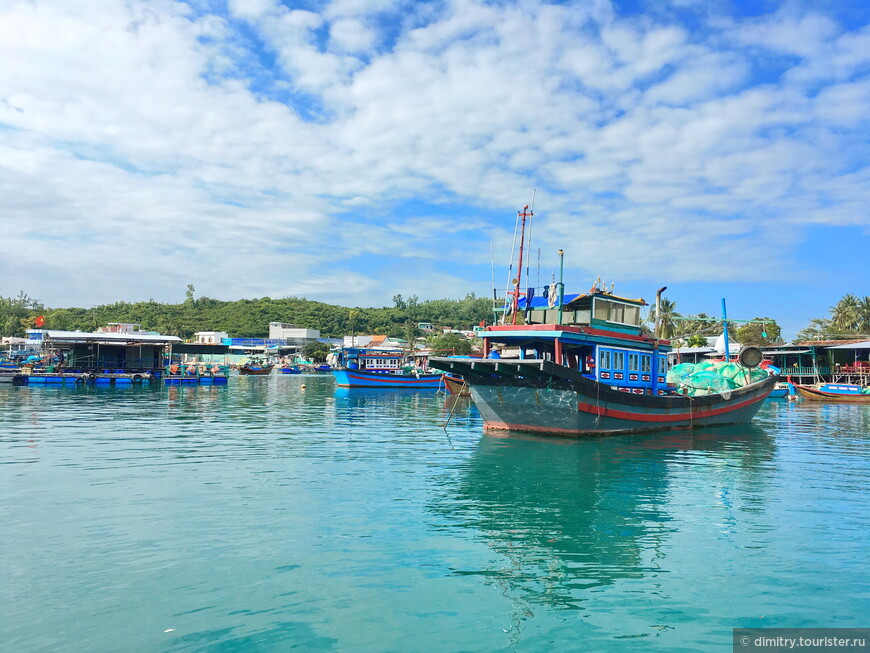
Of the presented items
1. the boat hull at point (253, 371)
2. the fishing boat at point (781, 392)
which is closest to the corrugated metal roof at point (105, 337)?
the boat hull at point (253, 371)

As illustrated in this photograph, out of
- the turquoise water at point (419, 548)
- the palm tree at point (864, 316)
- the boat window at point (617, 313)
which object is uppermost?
the palm tree at point (864, 316)

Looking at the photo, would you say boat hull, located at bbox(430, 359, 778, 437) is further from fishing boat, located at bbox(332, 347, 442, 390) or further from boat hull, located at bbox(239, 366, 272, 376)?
boat hull, located at bbox(239, 366, 272, 376)

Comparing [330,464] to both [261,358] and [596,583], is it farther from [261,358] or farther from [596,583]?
[261,358]

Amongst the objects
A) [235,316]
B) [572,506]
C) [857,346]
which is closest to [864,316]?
[857,346]

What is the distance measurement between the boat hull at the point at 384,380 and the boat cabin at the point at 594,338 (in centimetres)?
3640

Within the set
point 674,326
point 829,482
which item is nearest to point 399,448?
point 829,482

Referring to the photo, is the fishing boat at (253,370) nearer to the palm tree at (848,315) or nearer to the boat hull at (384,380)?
the boat hull at (384,380)

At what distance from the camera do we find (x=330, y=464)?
1672 centimetres

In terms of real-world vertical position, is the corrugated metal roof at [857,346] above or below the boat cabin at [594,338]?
above

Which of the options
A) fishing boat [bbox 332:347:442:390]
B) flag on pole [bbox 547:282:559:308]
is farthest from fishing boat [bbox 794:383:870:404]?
flag on pole [bbox 547:282:559:308]

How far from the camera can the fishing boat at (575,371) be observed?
20.8 metres

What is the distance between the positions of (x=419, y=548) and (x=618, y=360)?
15.9 m

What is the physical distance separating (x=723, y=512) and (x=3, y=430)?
83.6ft

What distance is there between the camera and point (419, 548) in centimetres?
925
